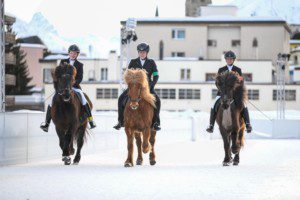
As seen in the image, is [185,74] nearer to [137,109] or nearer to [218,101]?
[218,101]

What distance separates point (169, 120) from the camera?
3578 cm

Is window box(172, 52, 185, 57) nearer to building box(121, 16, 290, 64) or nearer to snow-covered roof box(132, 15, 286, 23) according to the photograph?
building box(121, 16, 290, 64)

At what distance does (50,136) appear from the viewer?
20422mm

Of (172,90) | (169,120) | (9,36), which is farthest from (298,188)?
(172,90)

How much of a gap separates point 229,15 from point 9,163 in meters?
90.4

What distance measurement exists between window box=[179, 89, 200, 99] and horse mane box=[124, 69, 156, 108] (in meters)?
72.0

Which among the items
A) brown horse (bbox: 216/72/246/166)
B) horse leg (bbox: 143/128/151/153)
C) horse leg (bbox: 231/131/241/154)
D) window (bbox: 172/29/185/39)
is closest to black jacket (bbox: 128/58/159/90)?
horse leg (bbox: 143/128/151/153)

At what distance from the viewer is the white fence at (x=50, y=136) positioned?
1708 centimetres

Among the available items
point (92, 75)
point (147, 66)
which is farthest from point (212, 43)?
point (147, 66)

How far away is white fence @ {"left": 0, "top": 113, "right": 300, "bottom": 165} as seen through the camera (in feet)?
56.0

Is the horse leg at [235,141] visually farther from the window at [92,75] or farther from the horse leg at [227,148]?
the window at [92,75]

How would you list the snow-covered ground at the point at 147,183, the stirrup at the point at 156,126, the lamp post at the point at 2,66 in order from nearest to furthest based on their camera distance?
the snow-covered ground at the point at 147,183 < the stirrup at the point at 156,126 < the lamp post at the point at 2,66

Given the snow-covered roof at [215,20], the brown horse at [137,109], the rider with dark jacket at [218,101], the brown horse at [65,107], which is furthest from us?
the snow-covered roof at [215,20]

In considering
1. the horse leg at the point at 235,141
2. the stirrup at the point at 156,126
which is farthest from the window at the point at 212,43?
the stirrup at the point at 156,126
